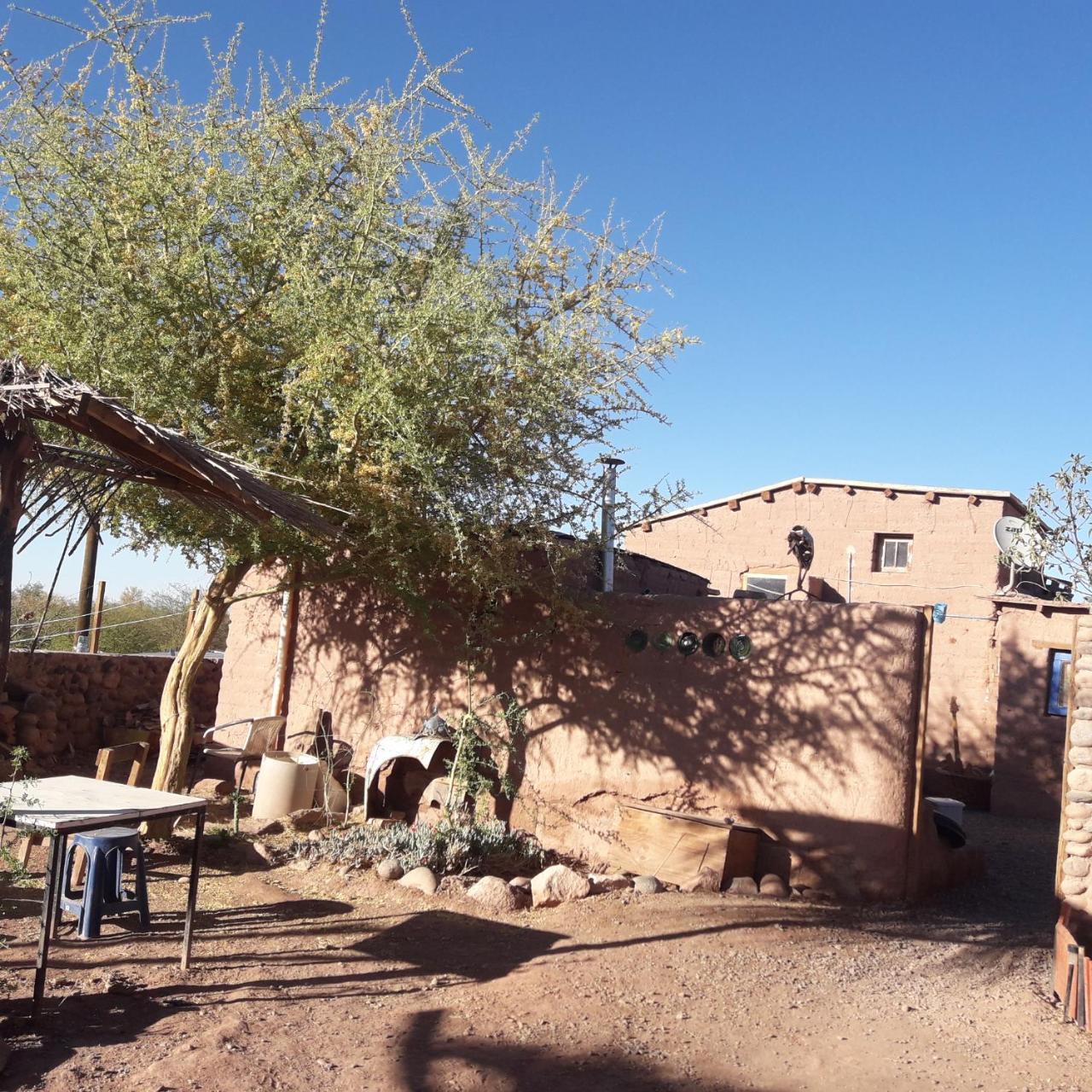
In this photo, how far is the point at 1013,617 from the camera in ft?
50.2

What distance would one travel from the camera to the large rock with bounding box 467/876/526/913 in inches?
281

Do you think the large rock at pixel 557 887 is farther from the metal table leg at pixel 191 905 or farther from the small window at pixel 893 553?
the small window at pixel 893 553

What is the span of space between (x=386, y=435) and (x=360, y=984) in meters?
3.79

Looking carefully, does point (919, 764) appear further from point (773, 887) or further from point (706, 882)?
point (706, 882)

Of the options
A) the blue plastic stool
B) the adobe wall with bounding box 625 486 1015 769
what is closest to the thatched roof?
the blue plastic stool

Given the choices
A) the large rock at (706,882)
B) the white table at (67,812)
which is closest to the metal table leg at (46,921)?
the white table at (67,812)

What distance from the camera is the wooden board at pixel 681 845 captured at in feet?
25.3

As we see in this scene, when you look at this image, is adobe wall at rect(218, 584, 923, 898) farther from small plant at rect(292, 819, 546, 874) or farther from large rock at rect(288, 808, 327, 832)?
large rock at rect(288, 808, 327, 832)

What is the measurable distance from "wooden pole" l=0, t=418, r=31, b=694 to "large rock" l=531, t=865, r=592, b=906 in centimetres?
408

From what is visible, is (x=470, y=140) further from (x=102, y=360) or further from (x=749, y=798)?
(x=749, y=798)

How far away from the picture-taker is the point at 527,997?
5.39 metres

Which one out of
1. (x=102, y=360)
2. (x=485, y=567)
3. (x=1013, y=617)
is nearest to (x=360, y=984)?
(x=485, y=567)

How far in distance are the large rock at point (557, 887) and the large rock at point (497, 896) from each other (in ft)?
0.41

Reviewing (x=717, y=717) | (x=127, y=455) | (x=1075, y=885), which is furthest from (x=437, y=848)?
(x=1075, y=885)
